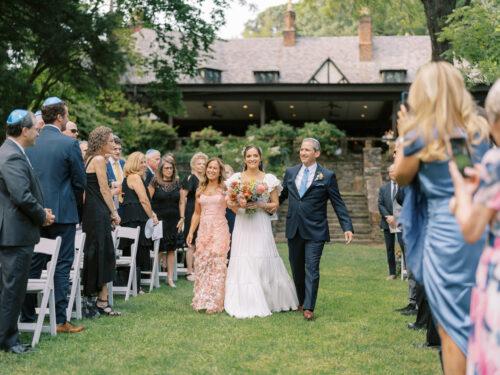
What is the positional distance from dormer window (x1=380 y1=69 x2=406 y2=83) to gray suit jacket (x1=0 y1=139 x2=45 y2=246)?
35.3 meters

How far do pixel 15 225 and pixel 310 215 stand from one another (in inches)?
147

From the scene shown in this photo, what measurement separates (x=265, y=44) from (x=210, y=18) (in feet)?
73.5

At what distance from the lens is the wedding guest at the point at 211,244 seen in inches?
362

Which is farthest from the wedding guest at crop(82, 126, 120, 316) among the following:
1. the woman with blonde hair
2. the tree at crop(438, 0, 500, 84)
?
the tree at crop(438, 0, 500, 84)

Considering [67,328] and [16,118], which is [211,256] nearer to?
[67,328]

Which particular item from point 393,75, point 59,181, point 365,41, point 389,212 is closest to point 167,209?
point 389,212

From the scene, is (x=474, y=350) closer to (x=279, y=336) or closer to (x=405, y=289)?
(x=279, y=336)

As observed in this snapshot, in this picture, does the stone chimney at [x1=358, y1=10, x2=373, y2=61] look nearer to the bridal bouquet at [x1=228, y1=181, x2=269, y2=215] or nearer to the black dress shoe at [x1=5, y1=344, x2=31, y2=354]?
the bridal bouquet at [x1=228, y1=181, x2=269, y2=215]

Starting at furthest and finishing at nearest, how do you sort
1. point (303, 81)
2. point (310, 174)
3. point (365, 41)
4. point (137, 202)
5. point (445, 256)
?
point (365, 41) → point (303, 81) → point (137, 202) → point (310, 174) → point (445, 256)

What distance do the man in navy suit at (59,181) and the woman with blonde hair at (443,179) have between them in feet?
14.6

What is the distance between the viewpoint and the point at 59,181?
7.45m

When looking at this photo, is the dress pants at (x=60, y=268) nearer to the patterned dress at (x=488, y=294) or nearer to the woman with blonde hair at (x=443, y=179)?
the woman with blonde hair at (x=443, y=179)

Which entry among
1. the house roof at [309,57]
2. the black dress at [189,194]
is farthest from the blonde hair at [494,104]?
the house roof at [309,57]

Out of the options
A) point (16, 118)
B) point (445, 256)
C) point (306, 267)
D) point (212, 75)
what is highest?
point (212, 75)
